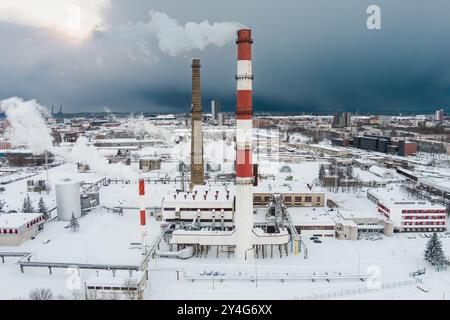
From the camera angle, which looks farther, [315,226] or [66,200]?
[66,200]

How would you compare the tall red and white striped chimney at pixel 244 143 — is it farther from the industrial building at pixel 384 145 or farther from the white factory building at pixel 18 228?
the industrial building at pixel 384 145

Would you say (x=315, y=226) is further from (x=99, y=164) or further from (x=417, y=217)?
(x=99, y=164)

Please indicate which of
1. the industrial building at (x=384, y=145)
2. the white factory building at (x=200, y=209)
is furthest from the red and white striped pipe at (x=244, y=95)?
the industrial building at (x=384, y=145)

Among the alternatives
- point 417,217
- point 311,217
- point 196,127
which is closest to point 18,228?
point 196,127

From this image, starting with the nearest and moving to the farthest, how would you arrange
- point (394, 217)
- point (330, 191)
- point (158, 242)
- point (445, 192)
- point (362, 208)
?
point (158, 242), point (394, 217), point (362, 208), point (445, 192), point (330, 191)
